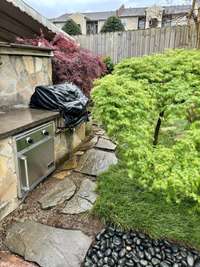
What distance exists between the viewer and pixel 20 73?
11.8 ft

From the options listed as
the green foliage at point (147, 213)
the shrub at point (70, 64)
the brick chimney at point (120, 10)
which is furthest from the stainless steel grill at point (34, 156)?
the brick chimney at point (120, 10)

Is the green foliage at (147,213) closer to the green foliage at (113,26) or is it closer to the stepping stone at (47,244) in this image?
the stepping stone at (47,244)

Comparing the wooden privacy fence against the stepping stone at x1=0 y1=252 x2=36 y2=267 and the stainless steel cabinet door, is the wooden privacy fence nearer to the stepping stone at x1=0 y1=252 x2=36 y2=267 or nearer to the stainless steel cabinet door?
the stainless steel cabinet door

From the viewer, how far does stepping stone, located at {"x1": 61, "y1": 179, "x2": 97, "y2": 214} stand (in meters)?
2.43

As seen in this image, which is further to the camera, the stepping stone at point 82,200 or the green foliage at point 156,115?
the stepping stone at point 82,200

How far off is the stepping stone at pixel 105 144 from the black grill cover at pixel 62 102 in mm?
590

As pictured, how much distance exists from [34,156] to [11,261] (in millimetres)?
1089

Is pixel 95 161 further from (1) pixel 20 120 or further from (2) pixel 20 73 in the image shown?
(2) pixel 20 73

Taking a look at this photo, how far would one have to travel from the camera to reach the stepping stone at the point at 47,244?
6.06 feet

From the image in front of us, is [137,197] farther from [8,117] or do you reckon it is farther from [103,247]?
[8,117]

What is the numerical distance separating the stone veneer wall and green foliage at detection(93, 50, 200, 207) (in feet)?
5.50

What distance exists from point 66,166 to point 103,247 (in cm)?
160

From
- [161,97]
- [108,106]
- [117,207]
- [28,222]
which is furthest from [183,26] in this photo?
[28,222]

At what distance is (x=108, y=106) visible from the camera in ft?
7.27
